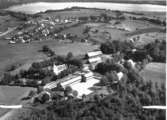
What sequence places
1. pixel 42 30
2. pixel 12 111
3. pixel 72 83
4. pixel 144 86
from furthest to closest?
pixel 42 30 < pixel 72 83 < pixel 144 86 < pixel 12 111

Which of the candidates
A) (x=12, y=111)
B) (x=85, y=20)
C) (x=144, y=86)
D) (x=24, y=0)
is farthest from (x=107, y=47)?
(x=24, y=0)

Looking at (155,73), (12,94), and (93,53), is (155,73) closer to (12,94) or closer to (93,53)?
(93,53)

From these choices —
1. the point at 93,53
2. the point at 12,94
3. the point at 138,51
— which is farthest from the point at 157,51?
the point at 12,94

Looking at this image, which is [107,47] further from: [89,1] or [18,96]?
[89,1]

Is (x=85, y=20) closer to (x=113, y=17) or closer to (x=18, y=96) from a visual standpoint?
(x=113, y=17)

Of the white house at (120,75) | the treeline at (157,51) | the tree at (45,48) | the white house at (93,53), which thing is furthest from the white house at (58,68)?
the treeline at (157,51)

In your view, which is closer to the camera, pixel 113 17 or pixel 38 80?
pixel 38 80

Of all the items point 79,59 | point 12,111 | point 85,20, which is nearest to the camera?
point 12,111

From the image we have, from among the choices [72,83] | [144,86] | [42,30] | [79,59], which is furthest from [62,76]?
[42,30]
